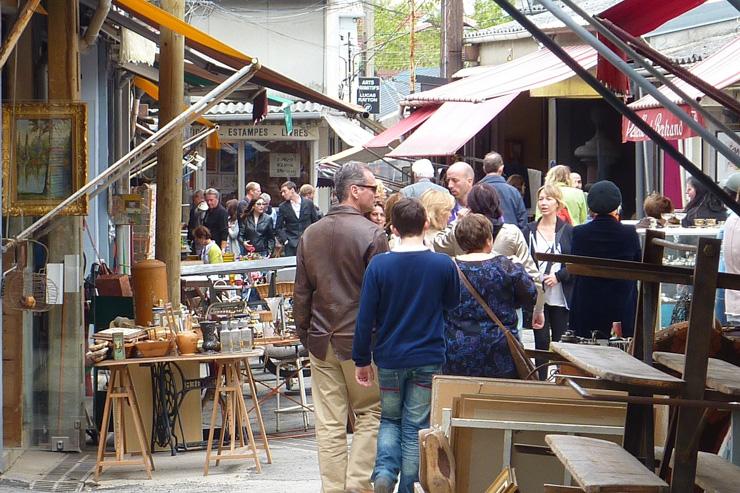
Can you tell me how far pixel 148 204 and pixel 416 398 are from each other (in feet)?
30.1

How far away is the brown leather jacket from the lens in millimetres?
7777

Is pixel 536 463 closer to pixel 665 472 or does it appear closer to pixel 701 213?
pixel 665 472

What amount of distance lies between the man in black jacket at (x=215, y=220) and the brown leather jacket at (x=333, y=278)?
14.2 meters

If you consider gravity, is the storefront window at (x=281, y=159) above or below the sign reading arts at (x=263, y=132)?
below

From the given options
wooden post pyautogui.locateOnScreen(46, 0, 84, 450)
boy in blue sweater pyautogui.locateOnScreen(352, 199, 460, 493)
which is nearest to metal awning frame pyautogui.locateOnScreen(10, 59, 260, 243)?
wooden post pyautogui.locateOnScreen(46, 0, 84, 450)

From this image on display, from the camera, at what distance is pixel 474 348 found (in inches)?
295

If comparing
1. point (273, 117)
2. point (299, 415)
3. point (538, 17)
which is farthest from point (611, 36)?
point (273, 117)

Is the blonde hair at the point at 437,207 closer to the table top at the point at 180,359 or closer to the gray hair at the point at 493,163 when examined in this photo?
the table top at the point at 180,359

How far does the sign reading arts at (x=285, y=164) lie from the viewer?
36.6 meters

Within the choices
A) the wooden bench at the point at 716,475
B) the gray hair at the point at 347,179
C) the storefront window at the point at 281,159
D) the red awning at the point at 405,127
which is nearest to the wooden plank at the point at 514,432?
the wooden bench at the point at 716,475

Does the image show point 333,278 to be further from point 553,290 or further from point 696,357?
point 696,357

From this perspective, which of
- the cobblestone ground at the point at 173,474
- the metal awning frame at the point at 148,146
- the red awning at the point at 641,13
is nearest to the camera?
the red awning at the point at 641,13

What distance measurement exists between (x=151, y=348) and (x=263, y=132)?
27133mm

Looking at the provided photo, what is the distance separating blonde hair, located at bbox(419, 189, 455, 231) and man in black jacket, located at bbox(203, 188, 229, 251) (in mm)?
12697
